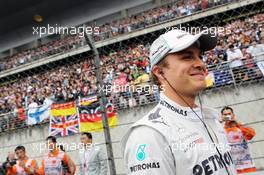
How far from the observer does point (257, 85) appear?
24.3ft

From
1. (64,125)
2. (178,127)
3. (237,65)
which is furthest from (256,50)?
(178,127)

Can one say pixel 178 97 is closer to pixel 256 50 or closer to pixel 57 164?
pixel 57 164

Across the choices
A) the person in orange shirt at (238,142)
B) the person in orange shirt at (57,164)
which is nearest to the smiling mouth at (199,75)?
the person in orange shirt at (238,142)

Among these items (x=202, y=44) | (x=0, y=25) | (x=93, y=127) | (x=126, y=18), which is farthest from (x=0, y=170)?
(x=0, y=25)

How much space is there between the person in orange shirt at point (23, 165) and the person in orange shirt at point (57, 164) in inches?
5.6

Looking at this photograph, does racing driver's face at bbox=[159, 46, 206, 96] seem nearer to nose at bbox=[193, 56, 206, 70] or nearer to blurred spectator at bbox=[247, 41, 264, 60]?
nose at bbox=[193, 56, 206, 70]

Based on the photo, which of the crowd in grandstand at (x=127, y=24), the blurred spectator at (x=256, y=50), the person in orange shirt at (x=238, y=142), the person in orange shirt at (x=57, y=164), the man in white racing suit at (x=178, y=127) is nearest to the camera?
the man in white racing suit at (x=178, y=127)

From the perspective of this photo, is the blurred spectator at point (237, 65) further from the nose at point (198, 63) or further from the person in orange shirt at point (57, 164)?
the nose at point (198, 63)

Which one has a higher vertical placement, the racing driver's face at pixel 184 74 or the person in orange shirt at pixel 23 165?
the person in orange shirt at pixel 23 165

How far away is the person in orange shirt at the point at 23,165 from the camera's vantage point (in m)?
5.82

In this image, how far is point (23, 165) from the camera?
5.91 metres

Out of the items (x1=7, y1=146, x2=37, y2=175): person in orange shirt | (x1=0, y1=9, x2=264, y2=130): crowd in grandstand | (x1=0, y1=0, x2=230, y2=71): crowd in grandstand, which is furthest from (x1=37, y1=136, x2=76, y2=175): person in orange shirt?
(x1=0, y1=0, x2=230, y2=71): crowd in grandstand

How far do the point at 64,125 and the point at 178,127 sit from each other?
6.83 meters

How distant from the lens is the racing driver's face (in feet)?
5.26
